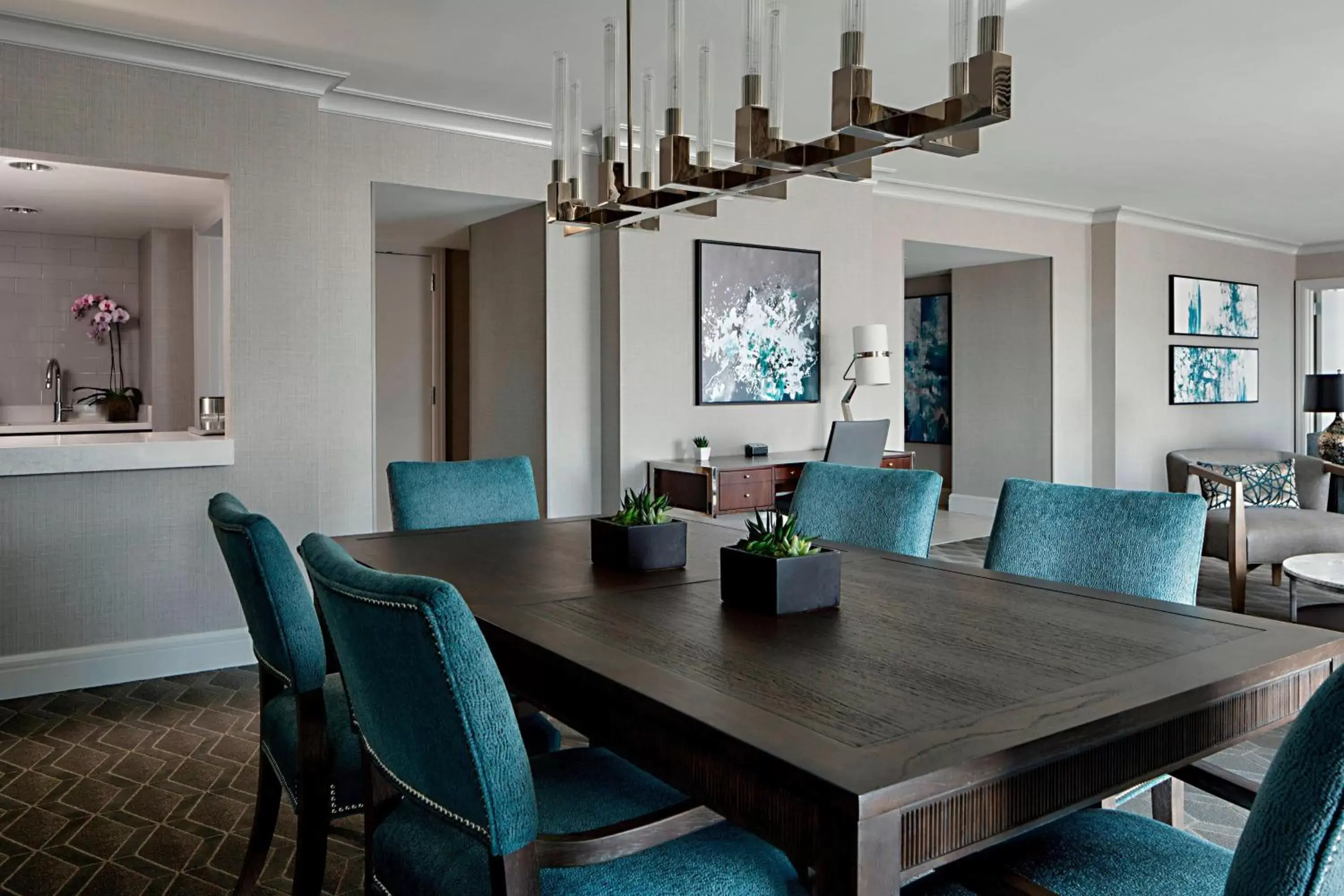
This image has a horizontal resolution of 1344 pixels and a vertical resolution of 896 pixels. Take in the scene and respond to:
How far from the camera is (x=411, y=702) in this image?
122 centimetres

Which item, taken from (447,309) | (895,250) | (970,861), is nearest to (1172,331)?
(895,250)

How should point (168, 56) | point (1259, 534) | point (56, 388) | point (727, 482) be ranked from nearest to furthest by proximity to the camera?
point (168, 56), point (727, 482), point (1259, 534), point (56, 388)

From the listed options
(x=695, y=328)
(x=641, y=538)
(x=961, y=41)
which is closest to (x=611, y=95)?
(x=961, y=41)

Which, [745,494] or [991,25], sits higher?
[991,25]

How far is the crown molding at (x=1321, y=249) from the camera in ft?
28.2

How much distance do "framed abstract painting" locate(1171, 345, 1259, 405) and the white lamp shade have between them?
357 centimetres

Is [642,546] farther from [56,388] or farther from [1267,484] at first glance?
[56,388]

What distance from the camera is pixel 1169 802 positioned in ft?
6.05

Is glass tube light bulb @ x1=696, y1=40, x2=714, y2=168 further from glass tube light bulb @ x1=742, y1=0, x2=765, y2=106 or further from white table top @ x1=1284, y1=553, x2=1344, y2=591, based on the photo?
white table top @ x1=1284, y1=553, x2=1344, y2=591

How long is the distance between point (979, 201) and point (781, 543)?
5.61 m

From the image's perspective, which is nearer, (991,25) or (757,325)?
(991,25)

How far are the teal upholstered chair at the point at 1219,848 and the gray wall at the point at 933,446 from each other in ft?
23.6

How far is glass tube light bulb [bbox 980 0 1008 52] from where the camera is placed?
1.69 metres

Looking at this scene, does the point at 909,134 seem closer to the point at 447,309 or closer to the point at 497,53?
the point at 497,53
